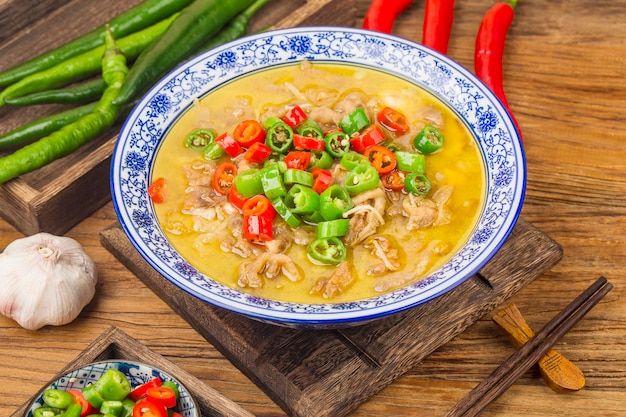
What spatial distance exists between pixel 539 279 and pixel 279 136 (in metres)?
1.36

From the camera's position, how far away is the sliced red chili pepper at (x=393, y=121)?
153 inches

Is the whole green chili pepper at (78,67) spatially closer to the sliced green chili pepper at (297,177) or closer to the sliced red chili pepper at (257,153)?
the sliced red chili pepper at (257,153)

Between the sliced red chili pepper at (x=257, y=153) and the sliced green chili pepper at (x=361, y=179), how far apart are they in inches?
15.8

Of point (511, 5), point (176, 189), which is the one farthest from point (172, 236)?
point (511, 5)

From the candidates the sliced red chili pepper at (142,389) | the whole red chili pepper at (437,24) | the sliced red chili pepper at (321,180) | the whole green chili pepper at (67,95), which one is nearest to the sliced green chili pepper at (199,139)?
the sliced red chili pepper at (321,180)

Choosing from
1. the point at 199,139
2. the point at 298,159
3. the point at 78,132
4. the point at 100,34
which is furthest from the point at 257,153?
the point at 100,34

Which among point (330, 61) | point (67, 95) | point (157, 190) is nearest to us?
point (157, 190)

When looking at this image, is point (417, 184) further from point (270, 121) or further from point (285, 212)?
point (270, 121)

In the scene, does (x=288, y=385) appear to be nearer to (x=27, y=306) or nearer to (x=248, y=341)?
(x=248, y=341)

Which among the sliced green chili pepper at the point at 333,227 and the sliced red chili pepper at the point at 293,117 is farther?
the sliced red chili pepper at the point at 293,117

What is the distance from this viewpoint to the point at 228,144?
376 centimetres

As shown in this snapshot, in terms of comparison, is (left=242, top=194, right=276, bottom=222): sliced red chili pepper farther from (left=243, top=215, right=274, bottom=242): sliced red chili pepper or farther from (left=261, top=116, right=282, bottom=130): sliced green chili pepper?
(left=261, top=116, right=282, bottom=130): sliced green chili pepper

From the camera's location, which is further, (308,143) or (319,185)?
(308,143)

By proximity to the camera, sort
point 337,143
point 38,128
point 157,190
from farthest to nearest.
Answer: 1. point 38,128
2. point 337,143
3. point 157,190
